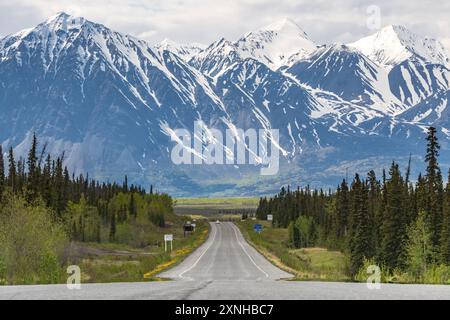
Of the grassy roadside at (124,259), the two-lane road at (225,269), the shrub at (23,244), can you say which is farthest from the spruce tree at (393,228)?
the shrub at (23,244)

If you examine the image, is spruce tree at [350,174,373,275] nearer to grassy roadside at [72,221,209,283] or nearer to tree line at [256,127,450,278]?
tree line at [256,127,450,278]

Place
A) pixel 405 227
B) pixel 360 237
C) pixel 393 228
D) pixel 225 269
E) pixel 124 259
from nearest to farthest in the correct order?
pixel 225 269 → pixel 405 227 → pixel 393 228 → pixel 124 259 → pixel 360 237

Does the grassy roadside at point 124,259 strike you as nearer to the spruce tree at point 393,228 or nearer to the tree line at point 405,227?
the tree line at point 405,227

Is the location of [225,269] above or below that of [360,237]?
below

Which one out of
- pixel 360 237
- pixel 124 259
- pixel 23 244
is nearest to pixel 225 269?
pixel 23 244

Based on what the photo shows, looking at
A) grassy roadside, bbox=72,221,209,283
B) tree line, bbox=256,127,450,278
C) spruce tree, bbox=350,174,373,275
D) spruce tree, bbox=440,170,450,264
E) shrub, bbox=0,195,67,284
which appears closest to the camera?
shrub, bbox=0,195,67,284

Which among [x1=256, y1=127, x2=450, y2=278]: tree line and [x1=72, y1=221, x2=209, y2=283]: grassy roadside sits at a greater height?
[x1=256, y1=127, x2=450, y2=278]: tree line

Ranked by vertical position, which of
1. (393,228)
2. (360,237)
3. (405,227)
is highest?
(405,227)

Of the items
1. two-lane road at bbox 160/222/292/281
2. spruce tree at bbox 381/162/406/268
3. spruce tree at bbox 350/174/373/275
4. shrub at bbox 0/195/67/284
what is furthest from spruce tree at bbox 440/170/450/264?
shrub at bbox 0/195/67/284

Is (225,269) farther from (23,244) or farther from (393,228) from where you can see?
(393,228)

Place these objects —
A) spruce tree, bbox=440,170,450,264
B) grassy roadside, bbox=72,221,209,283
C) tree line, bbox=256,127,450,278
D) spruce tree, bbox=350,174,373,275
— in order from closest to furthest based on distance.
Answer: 1. grassy roadside, bbox=72,221,209,283
2. spruce tree, bbox=440,170,450,264
3. tree line, bbox=256,127,450,278
4. spruce tree, bbox=350,174,373,275
